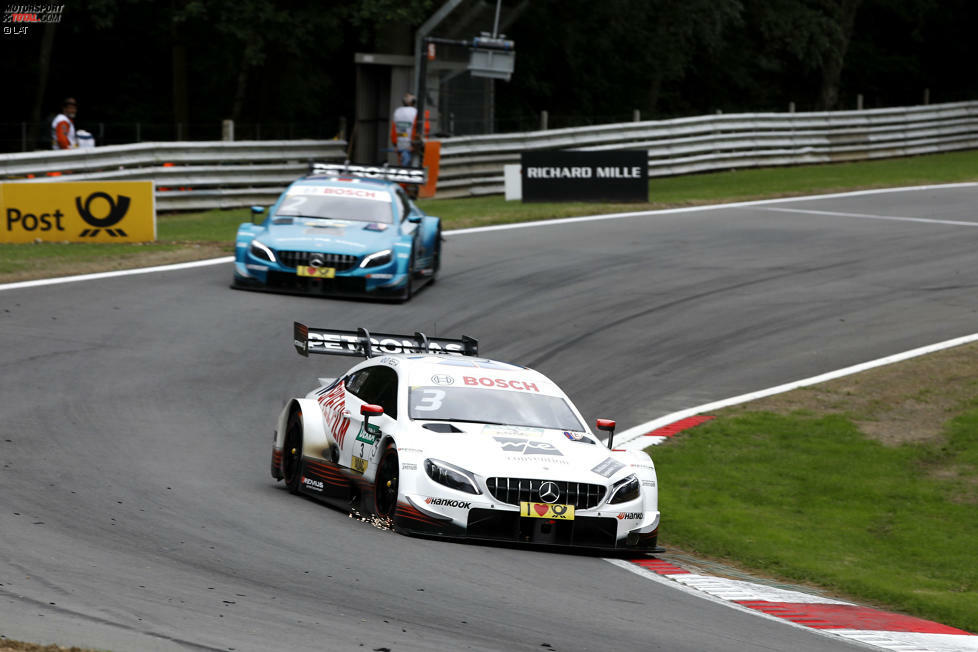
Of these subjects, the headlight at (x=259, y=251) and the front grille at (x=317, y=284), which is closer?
the front grille at (x=317, y=284)

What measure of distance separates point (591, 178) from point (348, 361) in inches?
499

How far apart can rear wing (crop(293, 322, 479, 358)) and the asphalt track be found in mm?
1141

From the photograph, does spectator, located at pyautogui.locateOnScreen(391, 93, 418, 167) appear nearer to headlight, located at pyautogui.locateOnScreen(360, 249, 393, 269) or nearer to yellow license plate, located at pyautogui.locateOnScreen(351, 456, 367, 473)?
headlight, located at pyautogui.locateOnScreen(360, 249, 393, 269)

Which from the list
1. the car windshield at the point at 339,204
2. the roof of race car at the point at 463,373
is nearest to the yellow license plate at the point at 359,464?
the roof of race car at the point at 463,373

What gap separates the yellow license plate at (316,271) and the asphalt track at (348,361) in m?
0.37

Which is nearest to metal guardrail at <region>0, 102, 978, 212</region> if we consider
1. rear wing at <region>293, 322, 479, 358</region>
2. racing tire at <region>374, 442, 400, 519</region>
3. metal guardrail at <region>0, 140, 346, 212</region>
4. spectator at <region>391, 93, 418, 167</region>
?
metal guardrail at <region>0, 140, 346, 212</region>

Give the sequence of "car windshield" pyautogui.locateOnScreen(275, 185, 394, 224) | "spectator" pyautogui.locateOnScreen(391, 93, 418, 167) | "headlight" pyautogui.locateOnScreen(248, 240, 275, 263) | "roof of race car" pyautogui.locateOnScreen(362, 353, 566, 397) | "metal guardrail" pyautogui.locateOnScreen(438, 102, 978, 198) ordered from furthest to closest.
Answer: "metal guardrail" pyautogui.locateOnScreen(438, 102, 978, 198)
"spectator" pyautogui.locateOnScreen(391, 93, 418, 167)
"car windshield" pyautogui.locateOnScreen(275, 185, 394, 224)
"headlight" pyautogui.locateOnScreen(248, 240, 275, 263)
"roof of race car" pyautogui.locateOnScreen(362, 353, 566, 397)

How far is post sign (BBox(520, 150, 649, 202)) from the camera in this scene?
28.4 m

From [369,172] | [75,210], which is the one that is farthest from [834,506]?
[75,210]

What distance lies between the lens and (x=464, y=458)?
385 inches

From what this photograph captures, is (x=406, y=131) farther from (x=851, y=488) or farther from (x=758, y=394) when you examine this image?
(x=851, y=488)

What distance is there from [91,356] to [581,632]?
929 cm

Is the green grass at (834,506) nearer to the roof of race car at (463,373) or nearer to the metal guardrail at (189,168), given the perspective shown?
the roof of race car at (463,373)

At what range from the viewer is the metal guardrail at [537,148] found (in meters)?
27.2
